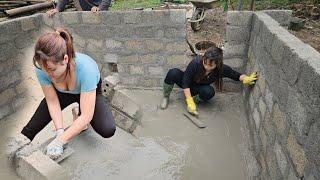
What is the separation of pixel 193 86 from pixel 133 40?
0.99m

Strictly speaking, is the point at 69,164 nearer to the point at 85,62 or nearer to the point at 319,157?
the point at 85,62

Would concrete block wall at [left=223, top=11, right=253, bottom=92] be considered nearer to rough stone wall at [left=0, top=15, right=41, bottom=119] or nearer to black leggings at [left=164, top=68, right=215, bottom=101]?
black leggings at [left=164, top=68, right=215, bottom=101]

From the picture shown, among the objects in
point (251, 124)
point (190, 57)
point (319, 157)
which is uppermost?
point (319, 157)

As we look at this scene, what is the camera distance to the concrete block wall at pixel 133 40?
4.02 metres

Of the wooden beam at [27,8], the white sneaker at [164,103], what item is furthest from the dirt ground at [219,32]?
the wooden beam at [27,8]

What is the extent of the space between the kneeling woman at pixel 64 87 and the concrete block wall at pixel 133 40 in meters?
1.47

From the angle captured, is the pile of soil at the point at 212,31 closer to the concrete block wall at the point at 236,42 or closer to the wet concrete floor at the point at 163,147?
the concrete block wall at the point at 236,42

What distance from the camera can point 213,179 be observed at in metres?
2.81

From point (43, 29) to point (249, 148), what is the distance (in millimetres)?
3125

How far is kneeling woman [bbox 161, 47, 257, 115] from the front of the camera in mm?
3648

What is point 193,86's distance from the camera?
4020 millimetres

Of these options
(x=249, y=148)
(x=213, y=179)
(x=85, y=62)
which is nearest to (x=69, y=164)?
(x=85, y=62)

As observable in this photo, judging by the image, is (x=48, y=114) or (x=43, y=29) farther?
(x=43, y=29)

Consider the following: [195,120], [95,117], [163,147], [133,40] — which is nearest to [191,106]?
[195,120]
